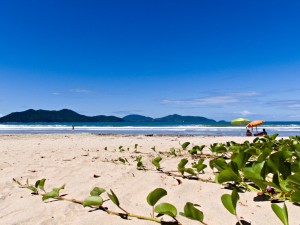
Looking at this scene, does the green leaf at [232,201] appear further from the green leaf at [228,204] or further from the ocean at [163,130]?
the ocean at [163,130]

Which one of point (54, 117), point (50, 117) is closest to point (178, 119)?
point (54, 117)

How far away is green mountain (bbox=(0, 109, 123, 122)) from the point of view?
128 m

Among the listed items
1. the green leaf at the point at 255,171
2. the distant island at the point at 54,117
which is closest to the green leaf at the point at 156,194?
the green leaf at the point at 255,171

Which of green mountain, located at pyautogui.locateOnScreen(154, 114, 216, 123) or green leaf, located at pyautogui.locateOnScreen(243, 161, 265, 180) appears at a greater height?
green mountain, located at pyautogui.locateOnScreen(154, 114, 216, 123)

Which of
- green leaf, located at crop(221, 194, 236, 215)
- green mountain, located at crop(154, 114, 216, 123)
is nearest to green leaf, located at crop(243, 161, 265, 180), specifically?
green leaf, located at crop(221, 194, 236, 215)

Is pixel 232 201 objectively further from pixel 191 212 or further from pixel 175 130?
pixel 175 130

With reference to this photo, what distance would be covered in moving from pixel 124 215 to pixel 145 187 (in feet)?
2.22

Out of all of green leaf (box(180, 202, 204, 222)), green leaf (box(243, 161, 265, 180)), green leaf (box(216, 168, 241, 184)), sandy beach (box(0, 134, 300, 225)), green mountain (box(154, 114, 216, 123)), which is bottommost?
sandy beach (box(0, 134, 300, 225))

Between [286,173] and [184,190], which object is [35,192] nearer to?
[184,190]

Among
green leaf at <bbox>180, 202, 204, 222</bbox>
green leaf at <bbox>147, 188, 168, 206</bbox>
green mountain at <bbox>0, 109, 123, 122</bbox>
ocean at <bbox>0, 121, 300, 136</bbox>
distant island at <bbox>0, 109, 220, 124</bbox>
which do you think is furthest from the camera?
green mountain at <bbox>0, 109, 123, 122</bbox>

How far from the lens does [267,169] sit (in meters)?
1.42

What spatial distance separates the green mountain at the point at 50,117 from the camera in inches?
5024

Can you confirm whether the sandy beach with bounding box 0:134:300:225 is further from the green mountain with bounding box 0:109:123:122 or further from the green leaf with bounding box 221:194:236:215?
Answer: the green mountain with bounding box 0:109:123:122

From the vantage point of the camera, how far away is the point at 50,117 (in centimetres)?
13650
